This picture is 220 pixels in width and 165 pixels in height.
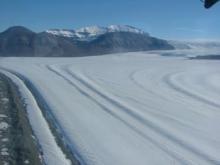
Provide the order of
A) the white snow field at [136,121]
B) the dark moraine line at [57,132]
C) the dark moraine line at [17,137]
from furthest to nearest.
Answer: the white snow field at [136,121] → the dark moraine line at [57,132] → the dark moraine line at [17,137]

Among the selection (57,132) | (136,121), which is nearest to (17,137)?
(57,132)

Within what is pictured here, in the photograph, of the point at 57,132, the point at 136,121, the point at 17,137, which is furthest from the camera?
the point at 136,121

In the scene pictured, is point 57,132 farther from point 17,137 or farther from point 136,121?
point 136,121

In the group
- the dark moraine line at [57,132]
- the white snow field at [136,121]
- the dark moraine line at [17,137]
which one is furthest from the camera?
the white snow field at [136,121]

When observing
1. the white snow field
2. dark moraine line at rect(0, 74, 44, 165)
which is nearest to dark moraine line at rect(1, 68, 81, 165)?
the white snow field

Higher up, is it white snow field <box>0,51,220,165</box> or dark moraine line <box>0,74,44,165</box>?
dark moraine line <box>0,74,44,165</box>

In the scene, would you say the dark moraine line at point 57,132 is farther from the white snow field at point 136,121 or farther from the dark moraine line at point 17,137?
the dark moraine line at point 17,137

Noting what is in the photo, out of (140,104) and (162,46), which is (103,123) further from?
(162,46)

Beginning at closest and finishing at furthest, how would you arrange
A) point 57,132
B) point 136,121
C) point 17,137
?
point 17,137 → point 57,132 → point 136,121

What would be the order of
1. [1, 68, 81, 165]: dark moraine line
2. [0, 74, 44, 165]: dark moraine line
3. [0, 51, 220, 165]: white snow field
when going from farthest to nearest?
[0, 51, 220, 165]: white snow field → [1, 68, 81, 165]: dark moraine line → [0, 74, 44, 165]: dark moraine line

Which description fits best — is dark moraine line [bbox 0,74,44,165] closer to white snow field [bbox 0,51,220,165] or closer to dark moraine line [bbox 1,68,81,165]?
white snow field [bbox 0,51,220,165]

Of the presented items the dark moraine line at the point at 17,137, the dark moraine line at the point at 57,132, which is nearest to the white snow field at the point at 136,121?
the dark moraine line at the point at 57,132

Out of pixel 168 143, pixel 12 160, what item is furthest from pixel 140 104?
pixel 12 160
